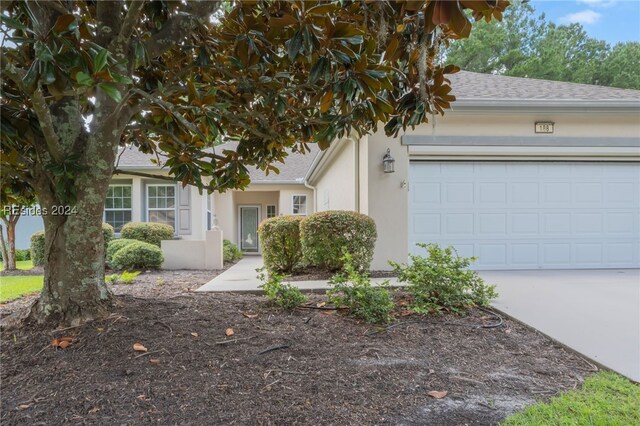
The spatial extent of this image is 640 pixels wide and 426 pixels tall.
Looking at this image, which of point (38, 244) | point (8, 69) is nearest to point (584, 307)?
point (8, 69)

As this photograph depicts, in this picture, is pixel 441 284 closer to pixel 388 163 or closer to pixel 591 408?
pixel 591 408

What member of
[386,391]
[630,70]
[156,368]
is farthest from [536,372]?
[630,70]

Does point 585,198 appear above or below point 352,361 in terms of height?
above

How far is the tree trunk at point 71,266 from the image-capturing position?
3.07 metres

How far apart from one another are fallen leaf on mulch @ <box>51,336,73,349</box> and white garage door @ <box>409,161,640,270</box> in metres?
5.61

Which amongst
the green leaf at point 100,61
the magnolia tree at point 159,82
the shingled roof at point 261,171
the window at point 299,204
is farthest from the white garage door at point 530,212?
the window at point 299,204

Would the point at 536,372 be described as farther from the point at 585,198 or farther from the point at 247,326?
the point at 585,198

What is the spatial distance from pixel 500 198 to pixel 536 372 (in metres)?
4.97

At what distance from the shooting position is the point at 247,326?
3438 millimetres

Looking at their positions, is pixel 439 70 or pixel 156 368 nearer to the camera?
pixel 156 368

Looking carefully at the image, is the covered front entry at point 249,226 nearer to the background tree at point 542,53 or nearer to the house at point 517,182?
the house at point 517,182

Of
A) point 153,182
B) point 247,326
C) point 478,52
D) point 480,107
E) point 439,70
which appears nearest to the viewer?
point 439,70

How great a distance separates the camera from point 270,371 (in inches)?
103

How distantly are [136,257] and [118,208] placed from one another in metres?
4.50
